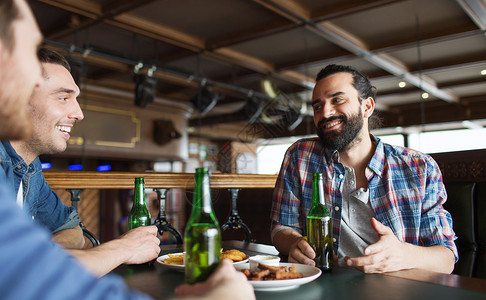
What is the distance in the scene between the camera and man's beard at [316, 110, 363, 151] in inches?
67.1

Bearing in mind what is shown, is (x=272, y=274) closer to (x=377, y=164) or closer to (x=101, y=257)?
(x=101, y=257)

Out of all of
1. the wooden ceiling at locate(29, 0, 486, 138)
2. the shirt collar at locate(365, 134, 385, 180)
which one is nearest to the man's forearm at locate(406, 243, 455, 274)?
the shirt collar at locate(365, 134, 385, 180)

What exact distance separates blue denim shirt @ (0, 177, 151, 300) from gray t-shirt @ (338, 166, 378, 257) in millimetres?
1304

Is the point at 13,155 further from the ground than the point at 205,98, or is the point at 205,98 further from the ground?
the point at 205,98

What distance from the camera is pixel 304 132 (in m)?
8.58

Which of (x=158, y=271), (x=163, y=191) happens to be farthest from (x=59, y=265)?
(x=163, y=191)

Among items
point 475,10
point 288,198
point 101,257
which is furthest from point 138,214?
point 475,10

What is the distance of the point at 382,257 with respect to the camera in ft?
3.53

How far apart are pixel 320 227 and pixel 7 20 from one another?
884mm

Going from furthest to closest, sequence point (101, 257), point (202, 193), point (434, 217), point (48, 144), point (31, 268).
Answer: point (434, 217)
point (48, 144)
point (101, 257)
point (202, 193)
point (31, 268)

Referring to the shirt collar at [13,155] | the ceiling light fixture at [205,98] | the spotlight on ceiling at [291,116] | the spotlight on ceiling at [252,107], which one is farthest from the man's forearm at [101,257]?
the spotlight on ceiling at [252,107]

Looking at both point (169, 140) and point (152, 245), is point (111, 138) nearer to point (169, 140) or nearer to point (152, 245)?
point (169, 140)

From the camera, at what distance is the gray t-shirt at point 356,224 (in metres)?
1.59

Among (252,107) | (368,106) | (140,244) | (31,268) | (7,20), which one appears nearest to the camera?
(31,268)
